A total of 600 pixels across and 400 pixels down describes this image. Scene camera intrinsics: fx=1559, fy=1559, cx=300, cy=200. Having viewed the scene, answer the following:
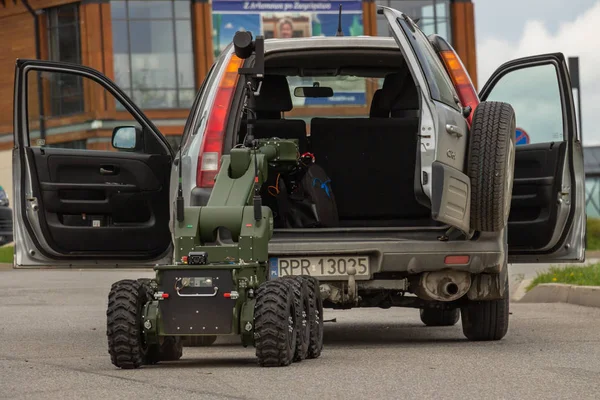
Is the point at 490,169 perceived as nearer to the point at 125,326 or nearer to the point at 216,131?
the point at 216,131

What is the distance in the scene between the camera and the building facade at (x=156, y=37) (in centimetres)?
4503

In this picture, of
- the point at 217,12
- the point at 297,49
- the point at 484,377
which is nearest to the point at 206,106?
the point at 297,49

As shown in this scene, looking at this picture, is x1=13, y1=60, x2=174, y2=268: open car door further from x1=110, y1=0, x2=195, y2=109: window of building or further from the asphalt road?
x1=110, y1=0, x2=195, y2=109: window of building

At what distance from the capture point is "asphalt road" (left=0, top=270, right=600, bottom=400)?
22.3ft

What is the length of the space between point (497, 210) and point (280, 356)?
1927mm

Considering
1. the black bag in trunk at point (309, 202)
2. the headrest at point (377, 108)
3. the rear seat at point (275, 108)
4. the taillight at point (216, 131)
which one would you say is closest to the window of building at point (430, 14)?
the headrest at point (377, 108)

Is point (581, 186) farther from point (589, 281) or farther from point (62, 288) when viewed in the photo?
point (62, 288)

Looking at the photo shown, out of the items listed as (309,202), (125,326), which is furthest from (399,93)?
(125,326)

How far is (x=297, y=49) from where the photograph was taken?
10023mm

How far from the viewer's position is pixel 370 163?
10.9 meters

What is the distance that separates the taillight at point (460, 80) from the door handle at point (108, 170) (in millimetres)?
2388

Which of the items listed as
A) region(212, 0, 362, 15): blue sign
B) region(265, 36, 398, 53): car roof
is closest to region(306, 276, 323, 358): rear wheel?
region(265, 36, 398, 53): car roof

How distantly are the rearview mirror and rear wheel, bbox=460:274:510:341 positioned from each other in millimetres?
1822

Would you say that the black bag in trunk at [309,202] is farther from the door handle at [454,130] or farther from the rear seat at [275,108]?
the door handle at [454,130]
